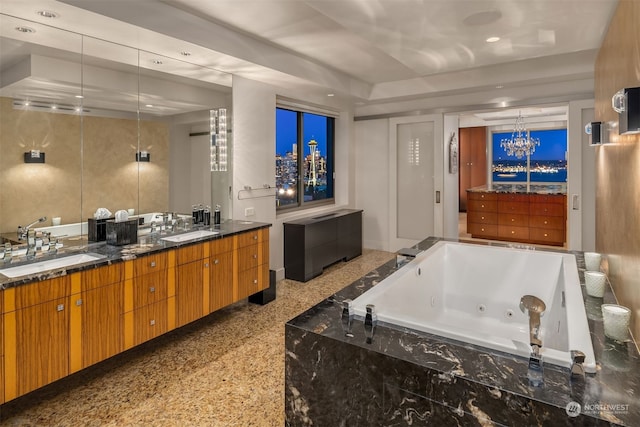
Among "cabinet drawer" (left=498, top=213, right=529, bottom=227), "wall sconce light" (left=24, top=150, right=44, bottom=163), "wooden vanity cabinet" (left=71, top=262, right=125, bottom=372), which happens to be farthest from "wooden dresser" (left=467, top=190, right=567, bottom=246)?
"wall sconce light" (left=24, top=150, right=44, bottom=163)

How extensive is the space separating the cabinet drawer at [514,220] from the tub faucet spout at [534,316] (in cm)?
569

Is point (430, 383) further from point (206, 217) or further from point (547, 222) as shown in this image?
point (547, 222)

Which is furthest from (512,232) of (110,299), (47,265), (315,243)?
(47,265)

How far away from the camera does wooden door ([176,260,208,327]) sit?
303 centimetres

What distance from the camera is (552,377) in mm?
1397

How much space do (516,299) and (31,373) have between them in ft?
11.5

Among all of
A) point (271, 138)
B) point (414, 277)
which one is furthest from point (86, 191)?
point (414, 277)

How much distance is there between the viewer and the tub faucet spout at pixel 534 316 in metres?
1.53

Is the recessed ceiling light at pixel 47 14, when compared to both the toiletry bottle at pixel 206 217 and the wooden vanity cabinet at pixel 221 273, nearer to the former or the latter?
the wooden vanity cabinet at pixel 221 273

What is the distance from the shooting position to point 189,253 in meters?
3.10

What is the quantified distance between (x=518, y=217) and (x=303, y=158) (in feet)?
13.3

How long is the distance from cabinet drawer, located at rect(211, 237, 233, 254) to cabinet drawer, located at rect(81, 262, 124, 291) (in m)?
0.87

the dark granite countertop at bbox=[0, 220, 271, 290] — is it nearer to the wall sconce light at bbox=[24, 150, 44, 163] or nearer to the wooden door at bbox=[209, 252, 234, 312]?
the wooden door at bbox=[209, 252, 234, 312]

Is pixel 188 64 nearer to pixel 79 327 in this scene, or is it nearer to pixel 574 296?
pixel 79 327
